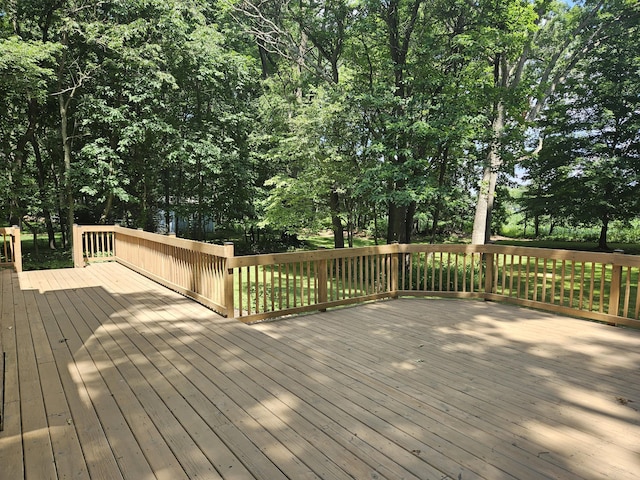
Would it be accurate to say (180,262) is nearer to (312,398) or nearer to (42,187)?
(312,398)

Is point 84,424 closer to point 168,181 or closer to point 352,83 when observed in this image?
point 352,83

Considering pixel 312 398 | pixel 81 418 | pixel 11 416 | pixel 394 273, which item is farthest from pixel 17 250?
pixel 312 398

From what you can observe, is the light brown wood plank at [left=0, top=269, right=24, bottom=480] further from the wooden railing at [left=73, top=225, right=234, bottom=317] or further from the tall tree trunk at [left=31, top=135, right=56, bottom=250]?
the tall tree trunk at [left=31, top=135, right=56, bottom=250]

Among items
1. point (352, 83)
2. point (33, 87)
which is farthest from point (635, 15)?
point (33, 87)

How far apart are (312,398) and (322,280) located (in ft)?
8.43

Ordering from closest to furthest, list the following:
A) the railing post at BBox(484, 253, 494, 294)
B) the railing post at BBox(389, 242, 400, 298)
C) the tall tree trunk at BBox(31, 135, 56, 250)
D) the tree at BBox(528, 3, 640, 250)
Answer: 1. the railing post at BBox(484, 253, 494, 294)
2. the railing post at BBox(389, 242, 400, 298)
3. the tall tree trunk at BBox(31, 135, 56, 250)
4. the tree at BBox(528, 3, 640, 250)

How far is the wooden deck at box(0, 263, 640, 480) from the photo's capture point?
74.4 inches

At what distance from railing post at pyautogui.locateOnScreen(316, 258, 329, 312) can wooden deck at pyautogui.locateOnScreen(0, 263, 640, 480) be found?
1.84 ft

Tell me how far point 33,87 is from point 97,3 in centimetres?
306

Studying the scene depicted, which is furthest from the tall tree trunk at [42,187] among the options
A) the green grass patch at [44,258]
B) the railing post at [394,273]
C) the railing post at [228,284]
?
the railing post at [394,273]

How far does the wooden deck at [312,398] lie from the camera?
1891 millimetres

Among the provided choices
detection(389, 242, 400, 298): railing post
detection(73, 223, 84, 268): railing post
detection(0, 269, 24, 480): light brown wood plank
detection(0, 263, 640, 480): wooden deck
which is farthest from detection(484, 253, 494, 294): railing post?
detection(73, 223, 84, 268): railing post

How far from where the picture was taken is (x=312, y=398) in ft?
8.31

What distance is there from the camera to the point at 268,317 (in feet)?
15.4
